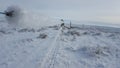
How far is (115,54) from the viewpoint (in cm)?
945

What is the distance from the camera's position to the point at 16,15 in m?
11.1

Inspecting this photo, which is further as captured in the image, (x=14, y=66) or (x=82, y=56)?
(x=82, y=56)

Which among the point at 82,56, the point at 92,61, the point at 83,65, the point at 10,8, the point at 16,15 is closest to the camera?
the point at 83,65

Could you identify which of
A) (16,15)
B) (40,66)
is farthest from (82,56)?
(16,15)

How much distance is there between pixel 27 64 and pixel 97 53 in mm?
4277

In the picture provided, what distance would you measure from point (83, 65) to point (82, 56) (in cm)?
159

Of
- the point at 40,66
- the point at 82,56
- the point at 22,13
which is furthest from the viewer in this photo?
the point at 22,13

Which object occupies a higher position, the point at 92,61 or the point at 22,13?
the point at 22,13

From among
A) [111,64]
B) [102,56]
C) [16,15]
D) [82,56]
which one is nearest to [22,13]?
[16,15]

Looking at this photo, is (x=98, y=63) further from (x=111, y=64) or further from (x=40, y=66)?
(x=40, y=66)

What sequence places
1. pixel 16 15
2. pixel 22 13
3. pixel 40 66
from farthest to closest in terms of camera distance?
pixel 22 13 → pixel 16 15 → pixel 40 66

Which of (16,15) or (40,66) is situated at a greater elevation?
(16,15)

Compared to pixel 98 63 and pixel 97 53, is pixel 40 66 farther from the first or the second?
pixel 97 53

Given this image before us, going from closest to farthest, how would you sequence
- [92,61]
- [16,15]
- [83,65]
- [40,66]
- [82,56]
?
[40,66]
[83,65]
[92,61]
[82,56]
[16,15]
